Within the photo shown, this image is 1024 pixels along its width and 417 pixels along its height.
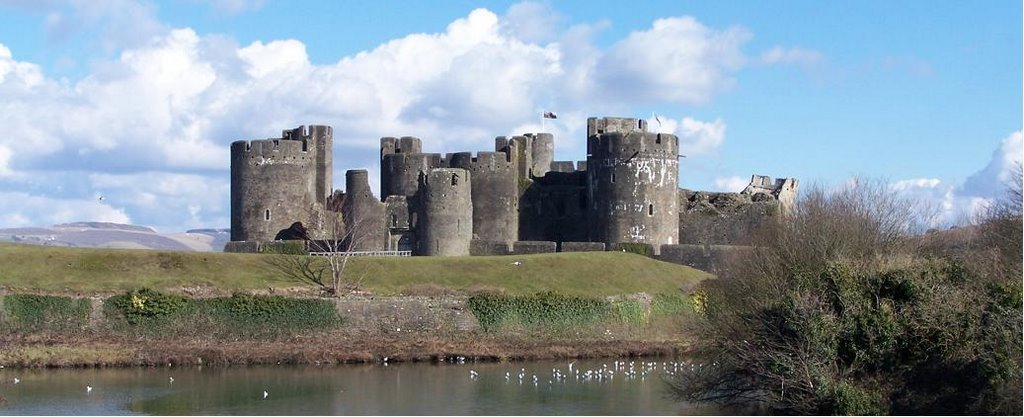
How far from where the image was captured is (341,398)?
39.7 m

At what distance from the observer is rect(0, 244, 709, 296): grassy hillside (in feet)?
174

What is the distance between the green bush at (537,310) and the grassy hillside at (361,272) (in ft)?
4.45

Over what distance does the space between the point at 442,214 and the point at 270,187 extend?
846cm

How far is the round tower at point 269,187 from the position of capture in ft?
223

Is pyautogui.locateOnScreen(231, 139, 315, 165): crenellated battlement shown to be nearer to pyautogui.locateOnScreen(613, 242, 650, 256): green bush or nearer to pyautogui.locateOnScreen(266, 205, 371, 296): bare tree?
pyautogui.locateOnScreen(266, 205, 371, 296): bare tree

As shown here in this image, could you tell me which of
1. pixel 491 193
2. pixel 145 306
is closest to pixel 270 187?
pixel 491 193

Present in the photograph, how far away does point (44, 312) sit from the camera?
1965 inches

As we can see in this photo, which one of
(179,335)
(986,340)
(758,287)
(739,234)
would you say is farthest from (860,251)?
(739,234)

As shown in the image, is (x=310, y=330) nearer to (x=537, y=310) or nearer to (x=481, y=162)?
(x=537, y=310)

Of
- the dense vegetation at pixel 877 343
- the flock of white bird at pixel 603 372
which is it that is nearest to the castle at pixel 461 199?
the flock of white bird at pixel 603 372

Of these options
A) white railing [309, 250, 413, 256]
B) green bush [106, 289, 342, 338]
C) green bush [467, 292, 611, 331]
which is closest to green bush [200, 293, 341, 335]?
green bush [106, 289, 342, 338]

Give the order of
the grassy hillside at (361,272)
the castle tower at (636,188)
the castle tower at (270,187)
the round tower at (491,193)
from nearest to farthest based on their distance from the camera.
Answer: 1. the grassy hillside at (361,272)
2. the castle tower at (636,188)
3. the castle tower at (270,187)
4. the round tower at (491,193)

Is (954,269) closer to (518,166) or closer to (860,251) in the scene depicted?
(860,251)

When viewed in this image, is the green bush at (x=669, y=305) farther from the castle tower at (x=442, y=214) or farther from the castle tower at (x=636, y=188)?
the castle tower at (x=442, y=214)
